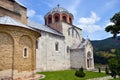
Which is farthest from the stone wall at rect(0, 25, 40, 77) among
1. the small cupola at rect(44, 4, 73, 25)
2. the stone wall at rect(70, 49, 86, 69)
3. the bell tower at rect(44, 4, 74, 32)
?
the small cupola at rect(44, 4, 73, 25)

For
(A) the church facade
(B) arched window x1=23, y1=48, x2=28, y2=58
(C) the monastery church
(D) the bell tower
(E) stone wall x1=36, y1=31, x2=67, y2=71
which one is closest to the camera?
(C) the monastery church

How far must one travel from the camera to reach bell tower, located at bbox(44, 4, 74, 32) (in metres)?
29.8

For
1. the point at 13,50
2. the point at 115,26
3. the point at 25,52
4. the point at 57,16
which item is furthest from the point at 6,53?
the point at 57,16

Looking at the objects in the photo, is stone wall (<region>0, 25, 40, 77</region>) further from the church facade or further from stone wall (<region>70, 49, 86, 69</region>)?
stone wall (<region>70, 49, 86, 69</region>)

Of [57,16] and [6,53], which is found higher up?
[57,16]

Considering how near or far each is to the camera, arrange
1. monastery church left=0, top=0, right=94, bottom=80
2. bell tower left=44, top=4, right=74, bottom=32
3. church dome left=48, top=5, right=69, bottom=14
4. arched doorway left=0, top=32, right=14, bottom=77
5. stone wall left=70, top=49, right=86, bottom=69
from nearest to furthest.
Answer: arched doorway left=0, top=32, right=14, bottom=77, monastery church left=0, top=0, right=94, bottom=80, stone wall left=70, top=49, right=86, bottom=69, bell tower left=44, top=4, right=74, bottom=32, church dome left=48, top=5, right=69, bottom=14

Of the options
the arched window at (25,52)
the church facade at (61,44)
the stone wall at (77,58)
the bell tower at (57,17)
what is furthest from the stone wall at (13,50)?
the stone wall at (77,58)

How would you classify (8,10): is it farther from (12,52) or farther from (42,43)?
(42,43)

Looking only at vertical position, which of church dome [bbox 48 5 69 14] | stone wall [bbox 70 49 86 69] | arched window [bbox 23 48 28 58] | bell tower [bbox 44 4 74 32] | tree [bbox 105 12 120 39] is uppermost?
church dome [bbox 48 5 69 14]

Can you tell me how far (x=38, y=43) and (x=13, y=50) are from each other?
33.6ft

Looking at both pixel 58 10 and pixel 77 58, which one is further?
pixel 58 10

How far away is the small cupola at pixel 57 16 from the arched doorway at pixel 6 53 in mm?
17924

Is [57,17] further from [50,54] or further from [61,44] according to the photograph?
[50,54]

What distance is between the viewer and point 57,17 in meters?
30.5
